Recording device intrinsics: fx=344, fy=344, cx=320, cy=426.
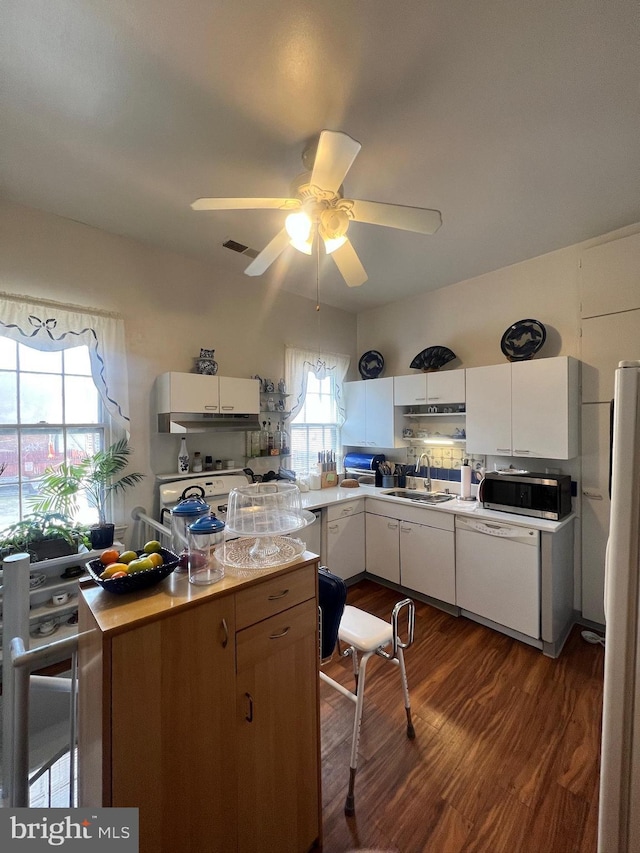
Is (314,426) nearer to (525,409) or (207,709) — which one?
(525,409)

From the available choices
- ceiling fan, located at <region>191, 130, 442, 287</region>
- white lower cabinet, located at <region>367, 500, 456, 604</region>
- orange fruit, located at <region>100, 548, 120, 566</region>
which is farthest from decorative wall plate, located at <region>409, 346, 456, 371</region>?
orange fruit, located at <region>100, 548, 120, 566</region>

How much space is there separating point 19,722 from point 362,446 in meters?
3.56

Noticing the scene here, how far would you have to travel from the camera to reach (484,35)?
1258mm

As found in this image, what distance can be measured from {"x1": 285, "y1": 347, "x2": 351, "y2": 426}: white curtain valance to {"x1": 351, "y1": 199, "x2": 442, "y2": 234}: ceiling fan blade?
2121mm

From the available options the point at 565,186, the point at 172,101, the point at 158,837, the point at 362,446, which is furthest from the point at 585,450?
the point at 172,101

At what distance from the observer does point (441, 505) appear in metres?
2.97

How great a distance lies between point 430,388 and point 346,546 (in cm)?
175

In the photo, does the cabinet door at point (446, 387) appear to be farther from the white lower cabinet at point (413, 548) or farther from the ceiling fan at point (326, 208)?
the ceiling fan at point (326, 208)

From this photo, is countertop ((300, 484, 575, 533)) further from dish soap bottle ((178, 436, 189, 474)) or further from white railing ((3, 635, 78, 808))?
white railing ((3, 635, 78, 808))

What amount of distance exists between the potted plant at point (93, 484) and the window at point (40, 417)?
8 centimetres

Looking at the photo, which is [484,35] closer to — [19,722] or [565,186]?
[565,186]

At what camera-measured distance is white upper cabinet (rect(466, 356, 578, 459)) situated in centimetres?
258

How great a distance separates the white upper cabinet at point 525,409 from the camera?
8.47 feet

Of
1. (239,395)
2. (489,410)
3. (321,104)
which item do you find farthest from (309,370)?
(321,104)
